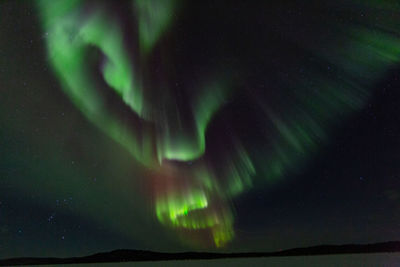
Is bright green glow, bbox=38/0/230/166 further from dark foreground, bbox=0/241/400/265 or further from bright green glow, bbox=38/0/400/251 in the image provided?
dark foreground, bbox=0/241/400/265

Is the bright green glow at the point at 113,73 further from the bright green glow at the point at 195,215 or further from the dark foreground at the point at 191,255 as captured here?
the dark foreground at the point at 191,255

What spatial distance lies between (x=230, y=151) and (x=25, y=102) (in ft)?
3.41

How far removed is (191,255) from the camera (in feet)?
4.77

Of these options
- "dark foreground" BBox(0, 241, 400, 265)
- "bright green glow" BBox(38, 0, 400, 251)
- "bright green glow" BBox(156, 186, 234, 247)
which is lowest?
"dark foreground" BBox(0, 241, 400, 265)

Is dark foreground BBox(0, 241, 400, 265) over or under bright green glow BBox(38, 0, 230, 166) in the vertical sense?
under

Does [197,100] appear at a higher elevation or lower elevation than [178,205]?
higher

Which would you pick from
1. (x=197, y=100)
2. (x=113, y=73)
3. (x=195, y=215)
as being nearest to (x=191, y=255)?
(x=195, y=215)

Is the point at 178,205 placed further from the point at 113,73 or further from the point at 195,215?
the point at 113,73

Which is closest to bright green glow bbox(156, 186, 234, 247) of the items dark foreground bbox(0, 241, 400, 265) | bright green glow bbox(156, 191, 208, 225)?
bright green glow bbox(156, 191, 208, 225)

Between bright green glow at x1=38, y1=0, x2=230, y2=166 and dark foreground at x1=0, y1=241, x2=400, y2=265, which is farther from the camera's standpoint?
bright green glow at x1=38, y1=0, x2=230, y2=166

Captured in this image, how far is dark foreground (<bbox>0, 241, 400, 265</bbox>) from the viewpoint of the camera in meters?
1.36

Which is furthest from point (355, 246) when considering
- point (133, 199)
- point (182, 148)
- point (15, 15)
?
point (15, 15)

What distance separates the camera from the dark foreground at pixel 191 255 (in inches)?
53.6

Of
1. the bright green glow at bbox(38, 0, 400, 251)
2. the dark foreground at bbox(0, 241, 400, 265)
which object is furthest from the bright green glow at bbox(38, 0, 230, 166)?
the dark foreground at bbox(0, 241, 400, 265)
